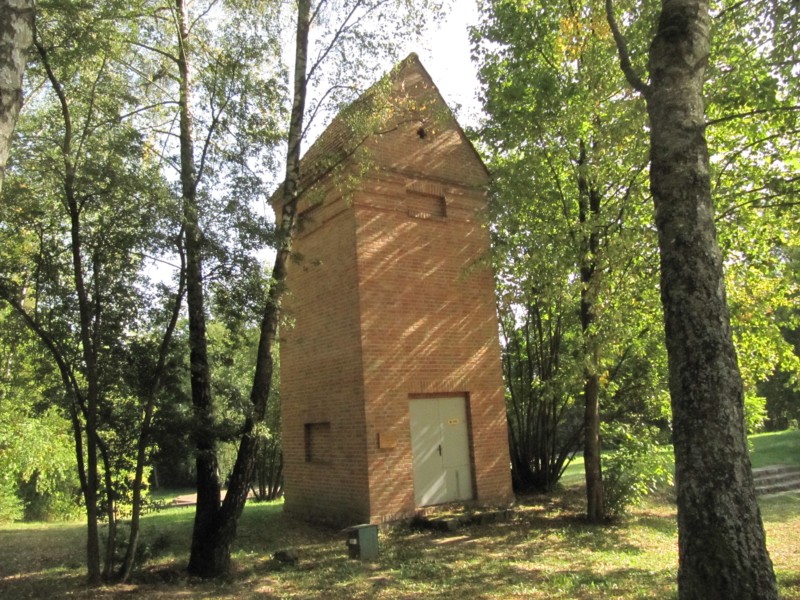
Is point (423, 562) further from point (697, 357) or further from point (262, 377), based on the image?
point (697, 357)

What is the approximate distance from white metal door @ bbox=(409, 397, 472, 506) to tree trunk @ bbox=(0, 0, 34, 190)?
913 cm

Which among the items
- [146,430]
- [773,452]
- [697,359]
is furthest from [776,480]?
[146,430]

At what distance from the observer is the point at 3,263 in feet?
25.0

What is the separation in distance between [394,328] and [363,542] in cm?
414

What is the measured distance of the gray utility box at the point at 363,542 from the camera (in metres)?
9.01

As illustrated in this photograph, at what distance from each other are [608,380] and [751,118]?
6.24 meters

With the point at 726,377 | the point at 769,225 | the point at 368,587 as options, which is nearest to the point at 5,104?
the point at 726,377

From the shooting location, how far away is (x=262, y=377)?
29.0 feet

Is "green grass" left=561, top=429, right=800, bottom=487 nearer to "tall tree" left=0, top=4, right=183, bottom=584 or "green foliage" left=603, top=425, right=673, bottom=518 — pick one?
"green foliage" left=603, top=425, right=673, bottom=518

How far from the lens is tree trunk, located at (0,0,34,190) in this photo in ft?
11.5

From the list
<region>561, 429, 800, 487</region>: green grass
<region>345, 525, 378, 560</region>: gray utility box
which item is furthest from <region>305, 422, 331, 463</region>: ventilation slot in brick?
<region>561, 429, 800, 487</region>: green grass

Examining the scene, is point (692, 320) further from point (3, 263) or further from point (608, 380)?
point (608, 380)

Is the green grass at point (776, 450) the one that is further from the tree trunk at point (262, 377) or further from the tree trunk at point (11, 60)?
the tree trunk at point (11, 60)

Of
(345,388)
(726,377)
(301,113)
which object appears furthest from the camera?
(345,388)
